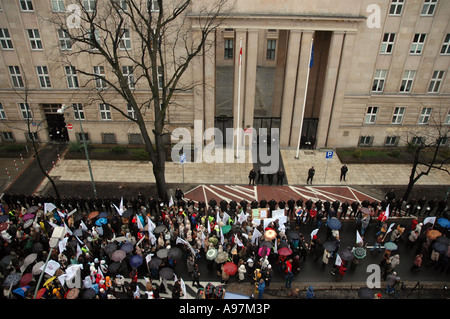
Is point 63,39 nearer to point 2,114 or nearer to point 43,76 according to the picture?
point 43,76

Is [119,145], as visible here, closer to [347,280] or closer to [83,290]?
[83,290]

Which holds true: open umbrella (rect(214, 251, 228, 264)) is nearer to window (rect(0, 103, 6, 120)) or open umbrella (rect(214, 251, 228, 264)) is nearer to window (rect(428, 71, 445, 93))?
window (rect(428, 71, 445, 93))

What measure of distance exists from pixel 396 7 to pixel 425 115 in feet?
34.4

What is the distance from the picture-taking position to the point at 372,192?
91.8 feet

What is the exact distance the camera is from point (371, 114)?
3281 cm

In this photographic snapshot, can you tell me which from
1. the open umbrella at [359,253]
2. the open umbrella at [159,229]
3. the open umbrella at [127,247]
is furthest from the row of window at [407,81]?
the open umbrella at [127,247]

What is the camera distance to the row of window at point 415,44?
29392mm

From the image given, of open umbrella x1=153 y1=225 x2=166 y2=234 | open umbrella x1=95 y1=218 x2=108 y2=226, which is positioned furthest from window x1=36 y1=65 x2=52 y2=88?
open umbrella x1=153 y1=225 x2=166 y2=234

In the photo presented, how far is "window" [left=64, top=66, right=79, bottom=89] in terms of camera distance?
3087cm

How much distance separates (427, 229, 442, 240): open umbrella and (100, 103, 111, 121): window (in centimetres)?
2714

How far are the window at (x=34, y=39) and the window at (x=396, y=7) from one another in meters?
29.0

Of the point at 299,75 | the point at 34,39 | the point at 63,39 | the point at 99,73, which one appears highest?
the point at 63,39

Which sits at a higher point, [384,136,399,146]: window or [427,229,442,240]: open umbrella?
[427,229,442,240]: open umbrella

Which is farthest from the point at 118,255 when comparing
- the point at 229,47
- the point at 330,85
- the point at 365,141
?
the point at 229,47
